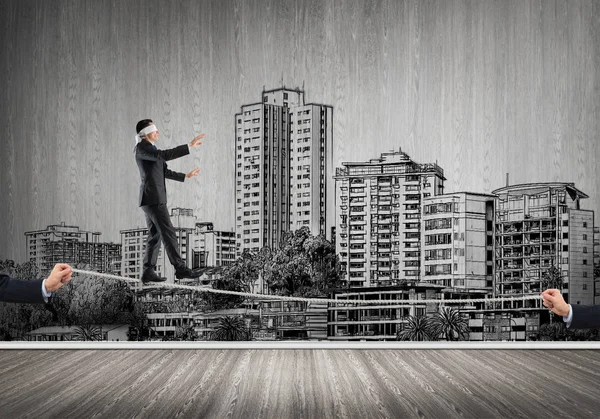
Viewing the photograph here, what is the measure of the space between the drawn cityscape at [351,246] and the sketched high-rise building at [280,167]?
0.04ft

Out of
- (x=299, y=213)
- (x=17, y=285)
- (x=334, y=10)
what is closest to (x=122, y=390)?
(x=17, y=285)

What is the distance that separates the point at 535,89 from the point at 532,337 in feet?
9.00

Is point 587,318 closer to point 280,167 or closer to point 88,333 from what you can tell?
point 280,167

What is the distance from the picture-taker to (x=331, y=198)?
8.37 m

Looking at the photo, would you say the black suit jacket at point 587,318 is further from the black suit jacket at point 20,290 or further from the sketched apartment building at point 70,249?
the sketched apartment building at point 70,249

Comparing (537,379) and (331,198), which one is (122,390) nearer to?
(537,379)

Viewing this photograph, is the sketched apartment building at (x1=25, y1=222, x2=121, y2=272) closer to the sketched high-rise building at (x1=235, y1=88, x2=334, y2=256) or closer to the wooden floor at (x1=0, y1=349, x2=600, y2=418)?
the wooden floor at (x1=0, y1=349, x2=600, y2=418)

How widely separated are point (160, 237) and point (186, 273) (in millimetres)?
499

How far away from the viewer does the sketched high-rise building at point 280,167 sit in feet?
27.5

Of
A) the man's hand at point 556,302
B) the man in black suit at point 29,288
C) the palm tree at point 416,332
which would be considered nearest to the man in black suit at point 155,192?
the palm tree at point 416,332

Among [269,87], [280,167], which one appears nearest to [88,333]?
[280,167]

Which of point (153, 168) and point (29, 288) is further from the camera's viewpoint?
point (153, 168)

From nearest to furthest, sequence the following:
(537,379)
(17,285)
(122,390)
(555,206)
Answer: (17,285), (122,390), (537,379), (555,206)

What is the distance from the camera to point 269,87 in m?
8.43
